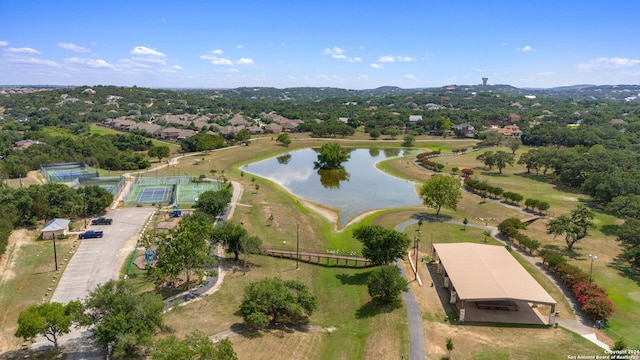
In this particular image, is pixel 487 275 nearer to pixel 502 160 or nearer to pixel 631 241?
pixel 631 241

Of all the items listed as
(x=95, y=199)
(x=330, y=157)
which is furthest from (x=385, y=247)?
(x=330, y=157)

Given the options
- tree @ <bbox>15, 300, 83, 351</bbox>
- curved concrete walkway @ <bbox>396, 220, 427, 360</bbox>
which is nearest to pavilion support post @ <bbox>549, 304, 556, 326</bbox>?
curved concrete walkway @ <bbox>396, 220, 427, 360</bbox>

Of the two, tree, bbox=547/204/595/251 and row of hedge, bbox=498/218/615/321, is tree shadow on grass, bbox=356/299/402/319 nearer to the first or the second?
row of hedge, bbox=498/218/615/321

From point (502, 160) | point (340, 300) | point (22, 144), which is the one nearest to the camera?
point (340, 300)

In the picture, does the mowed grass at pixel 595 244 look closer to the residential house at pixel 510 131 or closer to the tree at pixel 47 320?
the tree at pixel 47 320

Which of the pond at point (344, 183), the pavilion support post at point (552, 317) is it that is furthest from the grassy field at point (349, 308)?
the pond at point (344, 183)

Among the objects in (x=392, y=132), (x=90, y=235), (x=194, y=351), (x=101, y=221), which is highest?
(x=392, y=132)
